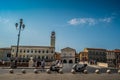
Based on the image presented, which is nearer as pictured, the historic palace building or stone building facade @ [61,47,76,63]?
the historic palace building

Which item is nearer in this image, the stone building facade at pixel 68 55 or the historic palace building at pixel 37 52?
the historic palace building at pixel 37 52

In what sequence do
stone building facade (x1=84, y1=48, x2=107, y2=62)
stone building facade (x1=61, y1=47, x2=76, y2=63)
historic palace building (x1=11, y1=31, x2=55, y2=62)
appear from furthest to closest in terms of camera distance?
stone building facade (x1=84, y1=48, x2=107, y2=62), stone building facade (x1=61, y1=47, x2=76, y2=63), historic palace building (x1=11, y1=31, x2=55, y2=62)

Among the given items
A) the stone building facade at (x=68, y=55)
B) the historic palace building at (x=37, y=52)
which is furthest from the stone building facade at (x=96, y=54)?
the historic palace building at (x=37, y=52)

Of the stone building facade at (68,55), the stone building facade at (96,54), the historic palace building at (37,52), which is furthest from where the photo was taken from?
the stone building facade at (96,54)

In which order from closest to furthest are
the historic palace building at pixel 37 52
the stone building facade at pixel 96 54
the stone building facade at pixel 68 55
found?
the historic palace building at pixel 37 52 < the stone building facade at pixel 68 55 < the stone building facade at pixel 96 54

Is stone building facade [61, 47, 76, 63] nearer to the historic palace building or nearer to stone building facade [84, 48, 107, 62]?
stone building facade [84, 48, 107, 62]

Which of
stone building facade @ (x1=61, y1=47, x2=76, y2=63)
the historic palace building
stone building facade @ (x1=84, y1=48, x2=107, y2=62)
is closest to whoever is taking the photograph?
the historic palace building

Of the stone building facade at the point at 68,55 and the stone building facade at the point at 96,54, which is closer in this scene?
the stone building facade at the point at 68,55

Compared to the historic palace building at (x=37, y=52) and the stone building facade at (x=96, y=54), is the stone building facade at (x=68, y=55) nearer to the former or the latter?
the stone building facade at (x=96, y=54)

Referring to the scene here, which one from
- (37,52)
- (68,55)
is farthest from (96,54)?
(37,52)

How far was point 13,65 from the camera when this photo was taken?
28.3m

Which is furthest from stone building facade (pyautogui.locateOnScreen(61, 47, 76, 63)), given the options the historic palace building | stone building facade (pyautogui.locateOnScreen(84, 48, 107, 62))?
the historic palace building

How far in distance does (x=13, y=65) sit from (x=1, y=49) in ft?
243

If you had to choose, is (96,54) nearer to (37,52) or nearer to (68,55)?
(68,55)
